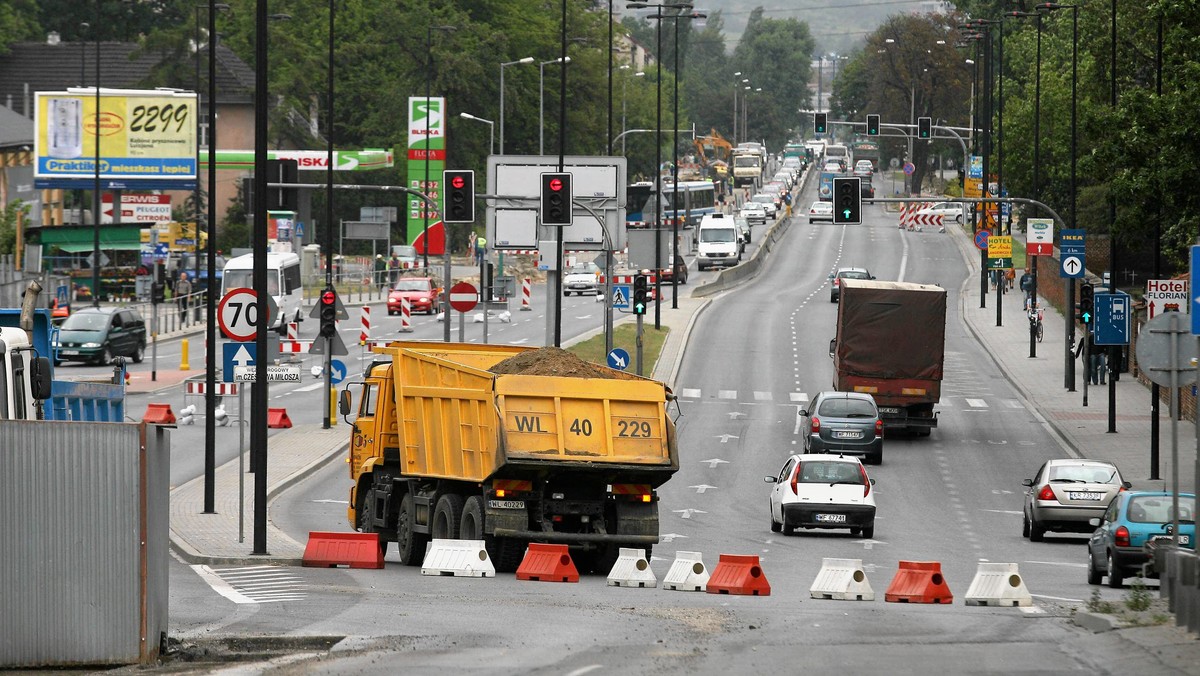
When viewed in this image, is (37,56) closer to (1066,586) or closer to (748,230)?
(748,230)

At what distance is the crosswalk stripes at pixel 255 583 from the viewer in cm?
1825

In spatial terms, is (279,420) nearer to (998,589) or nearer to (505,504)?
(505,504)

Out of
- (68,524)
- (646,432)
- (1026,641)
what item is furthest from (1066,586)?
(68,524)

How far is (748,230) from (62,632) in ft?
320

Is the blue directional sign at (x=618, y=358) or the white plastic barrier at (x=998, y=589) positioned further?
the blue directional sign at (x=618, y=358)

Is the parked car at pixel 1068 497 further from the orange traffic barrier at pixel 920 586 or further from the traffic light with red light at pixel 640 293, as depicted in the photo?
the traffic light with red light at pixel 640 293

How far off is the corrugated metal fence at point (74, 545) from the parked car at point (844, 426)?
26.3m

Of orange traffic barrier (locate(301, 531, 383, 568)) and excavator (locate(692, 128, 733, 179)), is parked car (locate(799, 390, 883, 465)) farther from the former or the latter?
excavator (locate(692, 128, 733, 179))

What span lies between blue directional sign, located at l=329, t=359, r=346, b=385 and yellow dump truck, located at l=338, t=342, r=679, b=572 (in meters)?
17.9

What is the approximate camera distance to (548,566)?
68.9 feet

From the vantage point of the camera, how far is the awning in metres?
79.9

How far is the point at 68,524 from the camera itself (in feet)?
43.8

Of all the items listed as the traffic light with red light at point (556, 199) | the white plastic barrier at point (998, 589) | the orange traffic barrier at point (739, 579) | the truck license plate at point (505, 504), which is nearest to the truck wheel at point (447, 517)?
the truck license plate at point (505, 504)

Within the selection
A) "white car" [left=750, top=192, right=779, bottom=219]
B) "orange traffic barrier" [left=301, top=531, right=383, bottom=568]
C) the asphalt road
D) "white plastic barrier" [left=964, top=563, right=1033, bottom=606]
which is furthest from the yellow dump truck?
"white car" [left=750, top=192, right=779, bottom=219]
